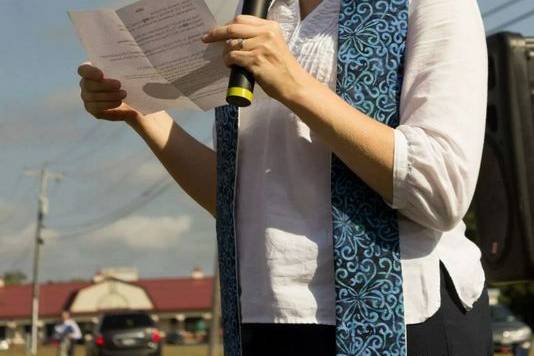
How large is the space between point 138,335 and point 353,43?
2712cm

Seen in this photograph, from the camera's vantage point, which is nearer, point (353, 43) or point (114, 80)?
point (353, 43)

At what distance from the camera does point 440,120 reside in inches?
78.2

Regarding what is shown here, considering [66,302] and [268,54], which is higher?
[66,302]

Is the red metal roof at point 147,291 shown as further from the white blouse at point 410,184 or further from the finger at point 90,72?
the white blouse at point 410,184

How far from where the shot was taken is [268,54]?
1.94 m

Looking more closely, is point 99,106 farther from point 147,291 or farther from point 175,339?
point 147,291

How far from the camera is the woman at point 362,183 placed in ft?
6.43

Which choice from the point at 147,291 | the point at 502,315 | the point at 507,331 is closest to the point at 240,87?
the point at 507,331

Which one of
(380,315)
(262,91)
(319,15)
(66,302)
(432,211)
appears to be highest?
(66,302)

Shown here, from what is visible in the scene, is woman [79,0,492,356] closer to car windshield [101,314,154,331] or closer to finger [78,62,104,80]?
finger [78,62,104,80]

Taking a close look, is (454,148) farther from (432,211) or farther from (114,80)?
(114,80)

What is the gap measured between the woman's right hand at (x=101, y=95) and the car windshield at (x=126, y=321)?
2668 centimetres

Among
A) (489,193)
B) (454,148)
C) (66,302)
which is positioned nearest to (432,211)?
(454,148)

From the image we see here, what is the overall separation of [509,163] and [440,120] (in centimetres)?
156
